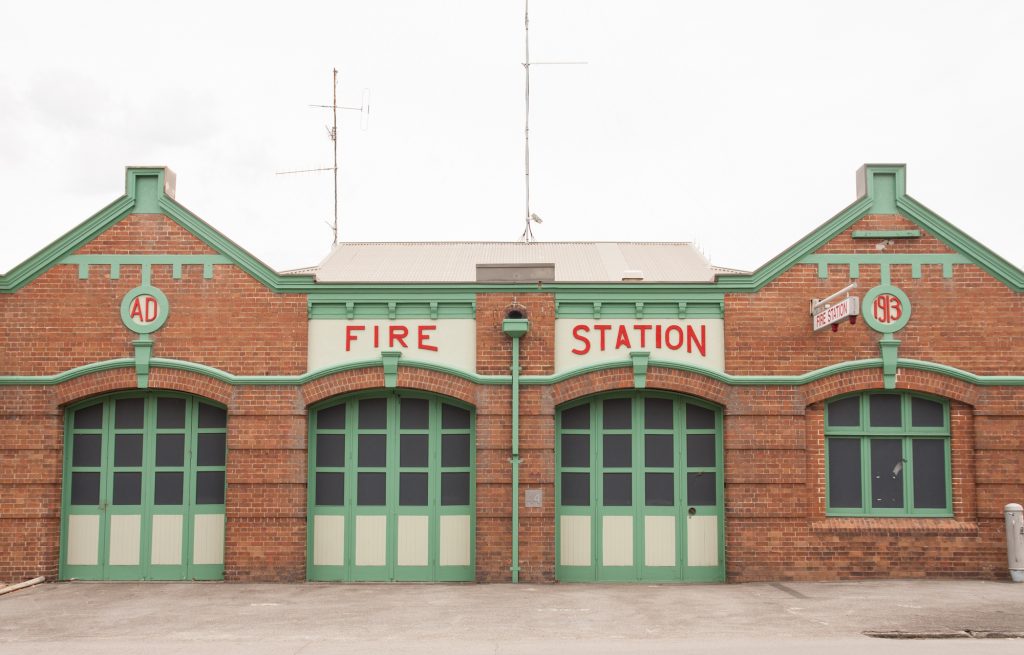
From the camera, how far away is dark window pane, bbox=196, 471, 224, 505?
625 inches

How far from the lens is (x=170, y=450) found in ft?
52.4

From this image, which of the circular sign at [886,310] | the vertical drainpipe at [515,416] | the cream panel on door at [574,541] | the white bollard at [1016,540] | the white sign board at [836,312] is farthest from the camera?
the cream panel on door at [574,541]

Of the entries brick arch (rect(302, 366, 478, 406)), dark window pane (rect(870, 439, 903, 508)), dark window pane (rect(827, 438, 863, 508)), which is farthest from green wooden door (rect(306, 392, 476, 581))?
dark window pane (rect(870, 439, 903, 508))

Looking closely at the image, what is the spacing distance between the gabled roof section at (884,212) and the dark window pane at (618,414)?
7.67ft

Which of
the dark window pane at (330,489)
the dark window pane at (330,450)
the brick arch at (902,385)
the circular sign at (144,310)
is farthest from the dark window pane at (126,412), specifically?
the brick arch at (902,385)

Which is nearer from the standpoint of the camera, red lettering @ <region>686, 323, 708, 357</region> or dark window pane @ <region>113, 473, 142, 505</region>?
red lettering @ <region>686, 323, 708, 357</region>

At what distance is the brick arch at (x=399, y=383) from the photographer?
51.2 feet

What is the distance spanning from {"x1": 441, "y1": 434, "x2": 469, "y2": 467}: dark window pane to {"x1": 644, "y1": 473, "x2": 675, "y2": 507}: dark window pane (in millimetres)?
2769

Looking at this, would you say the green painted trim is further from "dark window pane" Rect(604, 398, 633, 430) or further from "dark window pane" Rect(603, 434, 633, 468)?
"dark window pane" Rect(603, 434, 633, 468)

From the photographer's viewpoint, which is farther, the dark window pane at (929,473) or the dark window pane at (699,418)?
the dark window pane at (699,418)

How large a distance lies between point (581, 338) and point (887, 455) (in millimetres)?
4938

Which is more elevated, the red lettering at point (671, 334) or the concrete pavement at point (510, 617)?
the red lettering at point (671, 334)

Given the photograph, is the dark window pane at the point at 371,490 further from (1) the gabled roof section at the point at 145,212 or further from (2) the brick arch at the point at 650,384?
(1) the gabled roof section at the point at 145,212

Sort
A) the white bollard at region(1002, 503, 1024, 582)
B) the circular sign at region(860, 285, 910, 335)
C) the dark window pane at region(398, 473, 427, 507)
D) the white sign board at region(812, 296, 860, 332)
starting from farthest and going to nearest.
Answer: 1. the dark window pane at region(398, 473, 427, 507)
2. the circular sign at region(860, 285, 910, 335)
3. the white bollard at region(1002, 503, 1024, 582)
4. the white sign board at region(812, 296, 860, 332)
